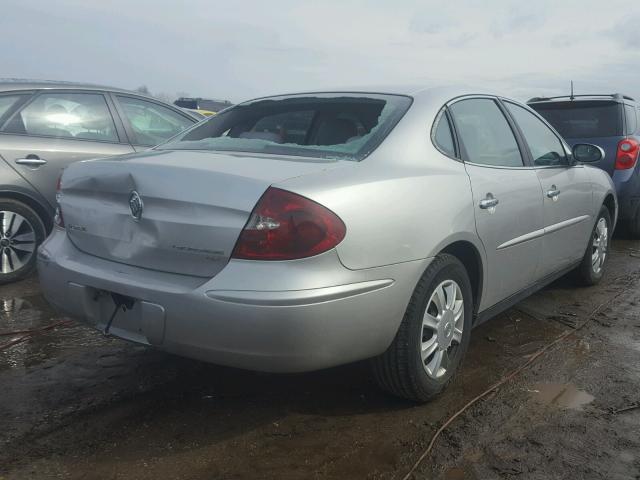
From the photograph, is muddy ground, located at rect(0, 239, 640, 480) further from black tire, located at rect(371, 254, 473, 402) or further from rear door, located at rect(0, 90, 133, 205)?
rear door, located at rect(0, 90, 133, 205)

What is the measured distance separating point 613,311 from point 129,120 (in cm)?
425

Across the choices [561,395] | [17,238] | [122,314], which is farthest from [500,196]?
[17,238]

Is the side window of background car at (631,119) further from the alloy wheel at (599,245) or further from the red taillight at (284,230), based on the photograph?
the red taillight at (284,230)

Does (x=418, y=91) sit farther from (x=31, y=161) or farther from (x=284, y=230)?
(x=31, y=161)

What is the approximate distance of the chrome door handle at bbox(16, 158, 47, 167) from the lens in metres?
4.86

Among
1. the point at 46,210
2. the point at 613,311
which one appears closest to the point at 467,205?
the point at 613,311

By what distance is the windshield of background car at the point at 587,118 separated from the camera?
6812 mm

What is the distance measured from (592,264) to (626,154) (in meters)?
2.32

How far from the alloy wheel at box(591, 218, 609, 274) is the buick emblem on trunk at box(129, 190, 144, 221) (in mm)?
3700

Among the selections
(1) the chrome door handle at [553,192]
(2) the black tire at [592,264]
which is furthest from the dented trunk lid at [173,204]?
(2) the black tire at [592,264]

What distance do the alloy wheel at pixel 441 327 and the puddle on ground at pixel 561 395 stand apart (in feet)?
1.55

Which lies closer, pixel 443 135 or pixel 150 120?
pixel 443 135

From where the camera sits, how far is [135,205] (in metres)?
2.55

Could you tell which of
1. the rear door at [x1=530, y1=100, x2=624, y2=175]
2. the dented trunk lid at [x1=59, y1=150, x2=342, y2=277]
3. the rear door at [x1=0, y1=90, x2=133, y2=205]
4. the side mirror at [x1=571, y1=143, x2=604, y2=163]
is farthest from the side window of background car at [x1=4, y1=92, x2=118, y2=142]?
the rear door at [x1=530, y1=100, x2=624, y2=175]
